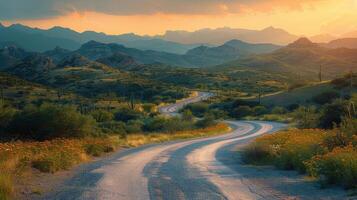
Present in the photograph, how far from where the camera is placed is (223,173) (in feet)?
61.6

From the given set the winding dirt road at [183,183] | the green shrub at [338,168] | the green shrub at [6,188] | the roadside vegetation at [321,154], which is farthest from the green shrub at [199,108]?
the green shrub at [6,188]

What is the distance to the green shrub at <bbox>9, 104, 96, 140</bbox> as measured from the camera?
96.2ft

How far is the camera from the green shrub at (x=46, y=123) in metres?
29.3

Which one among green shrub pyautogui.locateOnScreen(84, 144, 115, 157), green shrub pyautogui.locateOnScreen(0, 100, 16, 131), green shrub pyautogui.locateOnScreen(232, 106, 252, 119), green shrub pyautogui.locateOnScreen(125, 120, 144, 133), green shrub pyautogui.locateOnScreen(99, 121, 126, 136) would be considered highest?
green shrub pyautogui.locateOnScreen(0, 100, 16, 131)

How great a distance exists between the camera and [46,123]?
29.3 metres

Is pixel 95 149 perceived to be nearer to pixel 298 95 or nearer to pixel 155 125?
pixel 155 125

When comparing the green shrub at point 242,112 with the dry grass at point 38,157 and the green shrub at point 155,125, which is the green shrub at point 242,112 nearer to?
the green shrub at point 155,125

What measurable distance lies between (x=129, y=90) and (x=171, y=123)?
7980cm

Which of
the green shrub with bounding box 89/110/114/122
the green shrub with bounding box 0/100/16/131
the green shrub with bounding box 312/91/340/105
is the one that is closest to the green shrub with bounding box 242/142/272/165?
the green shrub with bounding box 0/100/16/131

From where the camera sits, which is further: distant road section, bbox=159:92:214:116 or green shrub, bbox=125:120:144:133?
distant road section, bbox=159:92:214:116

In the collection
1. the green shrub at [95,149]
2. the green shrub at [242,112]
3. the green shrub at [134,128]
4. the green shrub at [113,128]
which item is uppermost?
the green shrub at [95,149]

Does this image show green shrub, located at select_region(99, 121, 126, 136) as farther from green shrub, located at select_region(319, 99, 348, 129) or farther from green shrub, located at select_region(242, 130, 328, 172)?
green shrub, located at select_region(242, 130, 328, 172)

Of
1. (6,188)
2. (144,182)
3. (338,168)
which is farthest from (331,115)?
(6,188)

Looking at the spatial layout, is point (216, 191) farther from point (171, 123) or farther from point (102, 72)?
point (102, 72)
